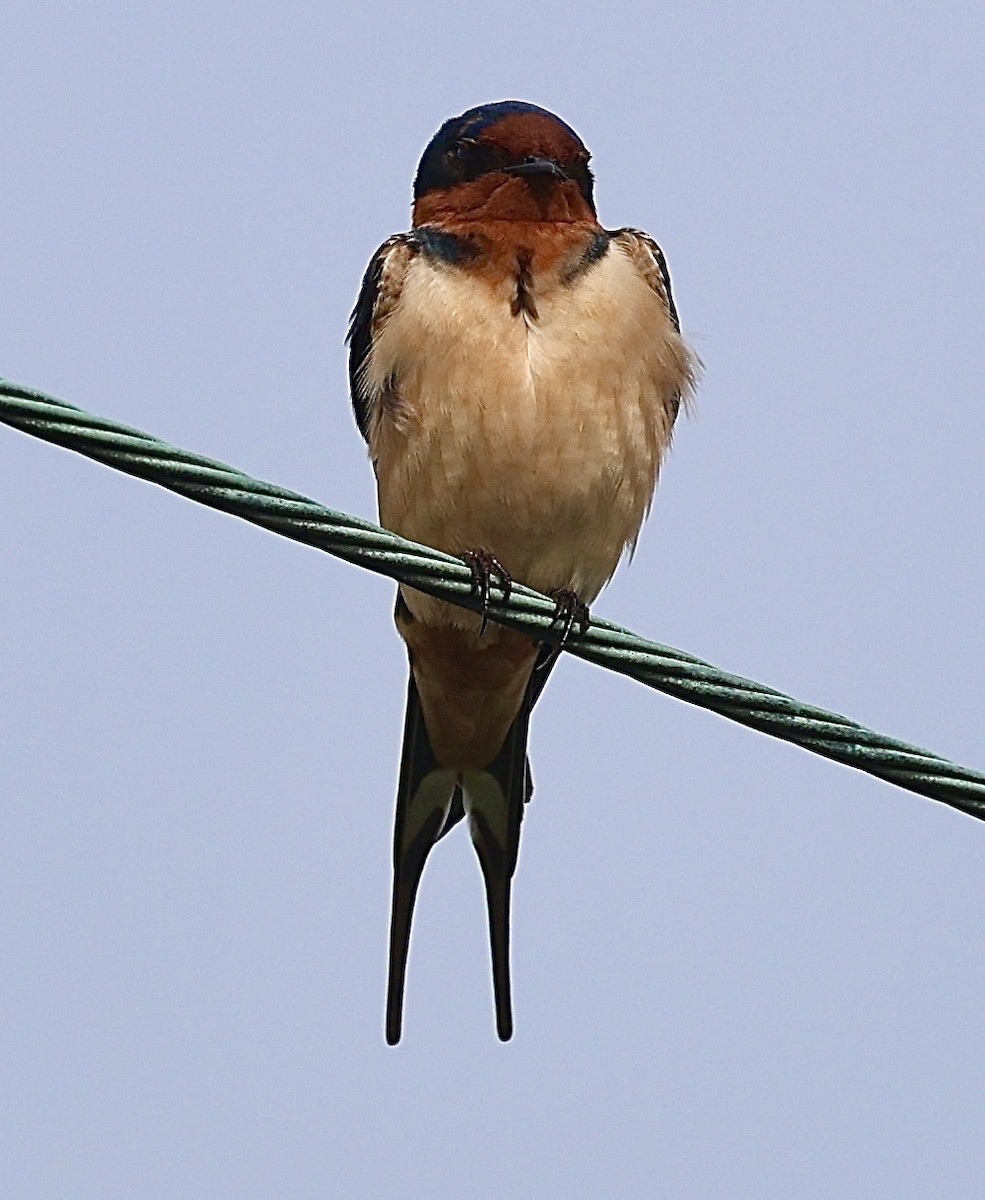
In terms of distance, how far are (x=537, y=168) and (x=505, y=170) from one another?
87mm

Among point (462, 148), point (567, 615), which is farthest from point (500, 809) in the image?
point (462, 148)

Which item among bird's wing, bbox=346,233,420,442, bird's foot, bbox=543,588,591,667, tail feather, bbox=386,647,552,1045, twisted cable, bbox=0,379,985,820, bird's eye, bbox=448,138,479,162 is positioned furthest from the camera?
tail feather, bbox=386,647,552,1045

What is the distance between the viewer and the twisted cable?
7.32ft

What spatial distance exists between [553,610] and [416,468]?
3.42 feet

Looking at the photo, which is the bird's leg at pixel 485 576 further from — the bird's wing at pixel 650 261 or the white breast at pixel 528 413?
the bird's wing at pixel 650 261

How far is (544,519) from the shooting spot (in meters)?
3.97

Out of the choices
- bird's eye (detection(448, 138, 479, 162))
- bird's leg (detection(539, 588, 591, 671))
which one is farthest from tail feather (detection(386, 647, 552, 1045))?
bird's eye (detection(448, 138, 479, 162))

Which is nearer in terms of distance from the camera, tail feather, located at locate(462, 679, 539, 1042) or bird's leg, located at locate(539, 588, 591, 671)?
bird's leg, located at locate(539, 588, 591, 671)

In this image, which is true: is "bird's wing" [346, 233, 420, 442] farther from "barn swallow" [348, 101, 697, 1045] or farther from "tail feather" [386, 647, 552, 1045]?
"tail feather" [386, 647, 552, 1045]

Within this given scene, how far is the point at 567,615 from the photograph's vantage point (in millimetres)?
3273

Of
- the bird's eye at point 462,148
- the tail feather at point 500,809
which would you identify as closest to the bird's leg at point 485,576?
the tail feather at point 500,809

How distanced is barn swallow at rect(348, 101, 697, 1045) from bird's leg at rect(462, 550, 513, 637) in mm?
16

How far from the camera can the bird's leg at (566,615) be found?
2822mm

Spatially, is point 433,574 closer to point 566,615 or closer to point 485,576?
point 566,615
